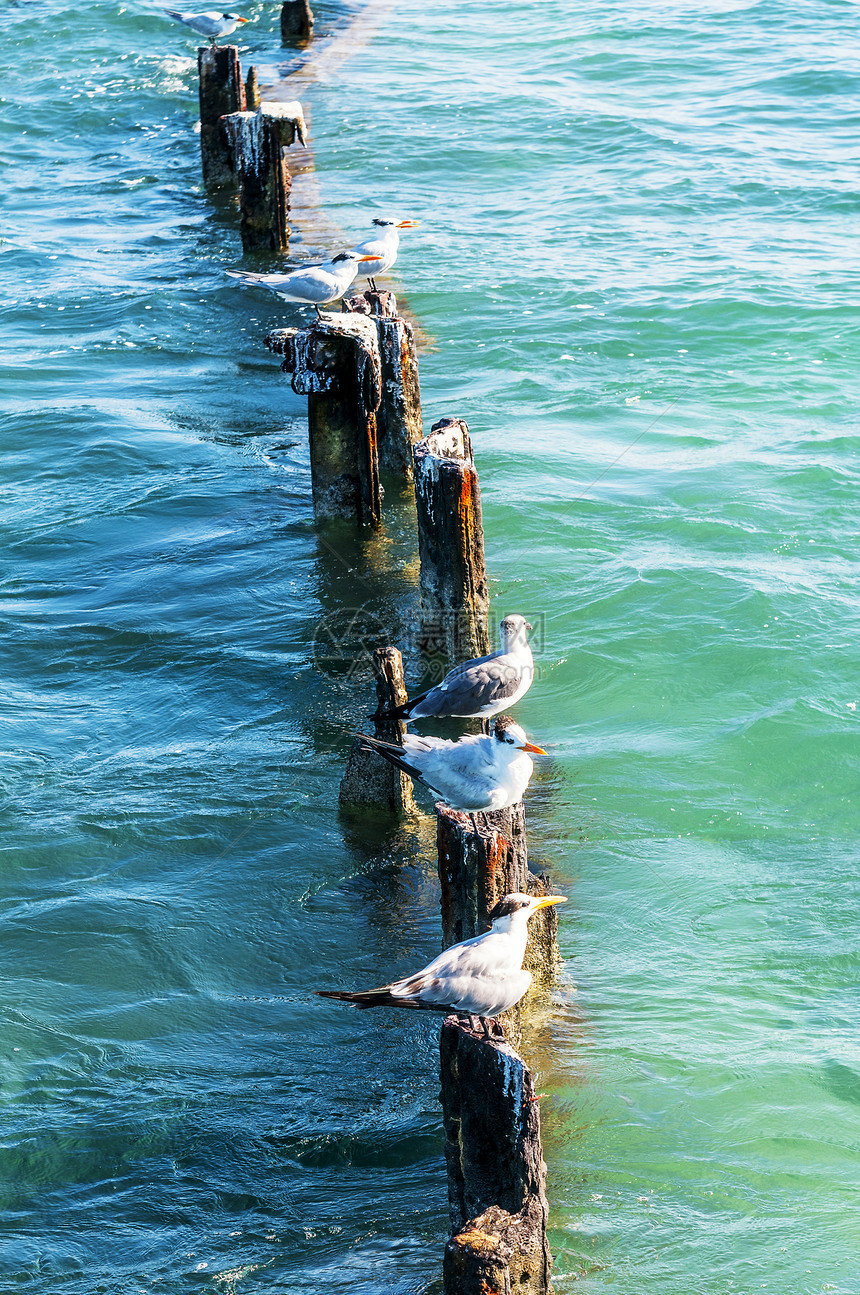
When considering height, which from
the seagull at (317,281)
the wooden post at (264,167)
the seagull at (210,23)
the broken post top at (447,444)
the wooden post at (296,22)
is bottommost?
the broken post top at (447,444)

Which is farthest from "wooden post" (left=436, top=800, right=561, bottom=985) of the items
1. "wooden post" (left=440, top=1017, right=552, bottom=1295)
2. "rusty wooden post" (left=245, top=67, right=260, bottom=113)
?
"rusty wooden post" (left=245, top=67, right=260, bottom=113)

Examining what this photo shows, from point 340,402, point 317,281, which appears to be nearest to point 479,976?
point 340,402

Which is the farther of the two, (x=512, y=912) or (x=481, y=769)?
(x=481, y=769)

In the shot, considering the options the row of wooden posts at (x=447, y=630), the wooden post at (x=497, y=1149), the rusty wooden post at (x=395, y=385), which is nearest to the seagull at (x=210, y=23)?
the row of wooden posts at (x=447, y=630)

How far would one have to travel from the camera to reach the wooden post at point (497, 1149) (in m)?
3.81

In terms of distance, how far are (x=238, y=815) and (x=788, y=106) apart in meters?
19.0

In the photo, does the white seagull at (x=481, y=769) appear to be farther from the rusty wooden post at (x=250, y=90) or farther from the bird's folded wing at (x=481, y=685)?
the rusty wooden post at (x=250, y=90)

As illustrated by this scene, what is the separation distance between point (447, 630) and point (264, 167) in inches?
343

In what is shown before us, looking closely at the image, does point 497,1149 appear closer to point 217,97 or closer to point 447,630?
point 447,630

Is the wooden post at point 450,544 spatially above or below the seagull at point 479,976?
above

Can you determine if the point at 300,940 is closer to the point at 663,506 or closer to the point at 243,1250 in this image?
the point at 243,1250

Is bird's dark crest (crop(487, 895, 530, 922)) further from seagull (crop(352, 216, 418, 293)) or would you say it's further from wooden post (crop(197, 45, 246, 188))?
wooden post (crop(197, 45, 246, 188))

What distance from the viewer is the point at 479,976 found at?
14.6ft

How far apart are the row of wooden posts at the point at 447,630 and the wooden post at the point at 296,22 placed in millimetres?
12254
